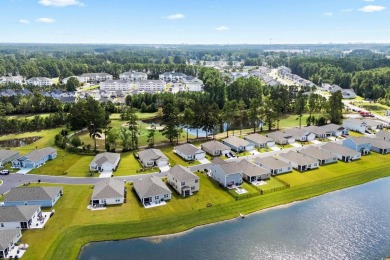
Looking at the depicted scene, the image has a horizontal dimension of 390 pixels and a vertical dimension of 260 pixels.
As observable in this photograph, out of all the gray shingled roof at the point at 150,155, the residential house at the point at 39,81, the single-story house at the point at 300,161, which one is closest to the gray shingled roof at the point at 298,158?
the single-story house at the point at 300,161

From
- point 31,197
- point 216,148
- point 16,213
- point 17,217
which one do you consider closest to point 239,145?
point 216,148

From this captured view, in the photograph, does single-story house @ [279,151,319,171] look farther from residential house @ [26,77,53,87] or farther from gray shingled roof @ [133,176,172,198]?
residential house @ [26,77,53,87]

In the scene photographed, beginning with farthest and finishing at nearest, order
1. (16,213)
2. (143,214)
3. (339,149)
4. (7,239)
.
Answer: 1. (339,149)
2. (143,214)
3. (16,213)
4. (7,239)

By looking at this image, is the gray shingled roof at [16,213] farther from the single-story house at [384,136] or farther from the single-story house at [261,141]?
the single-story house at [384,136]

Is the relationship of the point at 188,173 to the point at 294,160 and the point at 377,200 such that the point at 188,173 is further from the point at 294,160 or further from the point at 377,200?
the point at 377,200

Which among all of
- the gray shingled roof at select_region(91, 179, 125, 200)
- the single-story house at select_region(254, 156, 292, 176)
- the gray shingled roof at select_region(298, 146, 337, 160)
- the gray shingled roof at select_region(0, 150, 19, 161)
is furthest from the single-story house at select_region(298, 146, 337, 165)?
the gray shingled roof at select_region(0, 150, 19, 161)

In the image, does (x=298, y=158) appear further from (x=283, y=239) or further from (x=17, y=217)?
(x=17, y=217)
